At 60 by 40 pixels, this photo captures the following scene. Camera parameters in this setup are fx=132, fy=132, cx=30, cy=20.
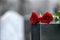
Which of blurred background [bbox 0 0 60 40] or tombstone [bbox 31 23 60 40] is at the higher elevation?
blurred background [bbox 0 0 60 40]

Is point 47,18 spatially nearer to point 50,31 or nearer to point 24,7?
point 50,31

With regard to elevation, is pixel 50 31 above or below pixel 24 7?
below

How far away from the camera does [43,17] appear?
2.35 ft

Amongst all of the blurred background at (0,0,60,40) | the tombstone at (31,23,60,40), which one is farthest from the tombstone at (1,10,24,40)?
the tombstone at (31,23,60,40)

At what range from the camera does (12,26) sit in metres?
1.00

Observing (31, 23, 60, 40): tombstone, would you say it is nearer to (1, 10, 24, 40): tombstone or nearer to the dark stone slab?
the dark stone slab

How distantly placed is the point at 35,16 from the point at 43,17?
0.05 metres

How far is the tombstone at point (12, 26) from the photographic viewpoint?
991 millimetres

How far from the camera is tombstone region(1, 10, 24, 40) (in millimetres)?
991

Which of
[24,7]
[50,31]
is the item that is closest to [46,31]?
[50,31]

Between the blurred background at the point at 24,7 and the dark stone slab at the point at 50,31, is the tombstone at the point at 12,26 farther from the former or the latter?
the dark stone slab at the point at 50,31

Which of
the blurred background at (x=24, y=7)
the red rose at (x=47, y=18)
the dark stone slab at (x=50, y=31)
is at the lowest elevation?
the dark stone slab at (x=50, y=31)

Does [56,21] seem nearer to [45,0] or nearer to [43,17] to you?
[43,17]

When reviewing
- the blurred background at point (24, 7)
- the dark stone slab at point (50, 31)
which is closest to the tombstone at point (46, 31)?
the dark stone slab at point (50, 31)
